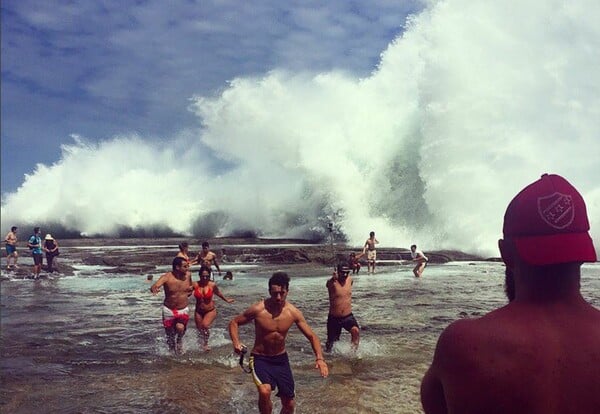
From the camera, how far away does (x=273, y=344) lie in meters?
5.32

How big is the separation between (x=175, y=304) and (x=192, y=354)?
808mm

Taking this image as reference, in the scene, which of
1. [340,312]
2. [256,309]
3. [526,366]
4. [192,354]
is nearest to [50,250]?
[192,354]

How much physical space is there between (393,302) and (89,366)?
7.57 metres

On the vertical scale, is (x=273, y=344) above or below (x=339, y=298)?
below

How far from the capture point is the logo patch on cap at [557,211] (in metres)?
1.67

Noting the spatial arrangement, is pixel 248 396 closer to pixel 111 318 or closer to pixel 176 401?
pixel 176 401

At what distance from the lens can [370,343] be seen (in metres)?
8.91

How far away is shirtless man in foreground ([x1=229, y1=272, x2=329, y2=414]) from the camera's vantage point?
17.1 feet

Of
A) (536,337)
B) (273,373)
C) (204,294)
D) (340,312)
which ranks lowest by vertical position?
(273,373)

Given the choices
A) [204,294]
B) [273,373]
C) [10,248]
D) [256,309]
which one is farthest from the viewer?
[10,248]

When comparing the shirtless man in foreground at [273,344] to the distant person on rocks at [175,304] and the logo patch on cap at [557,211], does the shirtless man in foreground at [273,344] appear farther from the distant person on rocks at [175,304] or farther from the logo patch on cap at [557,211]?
the logo patch on cap at [557,211]

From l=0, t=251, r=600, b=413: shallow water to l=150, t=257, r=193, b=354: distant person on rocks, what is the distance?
29 centimetres

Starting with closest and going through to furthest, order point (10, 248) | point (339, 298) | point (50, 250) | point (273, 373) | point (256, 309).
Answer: point (273, 373)
point (256, 309)
point (339, 298)
point (50, 250)
point (10, 248)

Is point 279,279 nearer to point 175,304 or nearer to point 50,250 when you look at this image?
point 175,304
